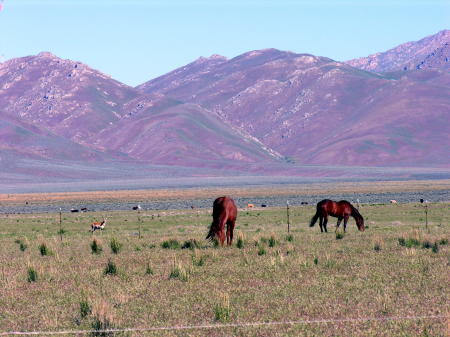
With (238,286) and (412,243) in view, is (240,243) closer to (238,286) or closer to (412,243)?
(412,243)

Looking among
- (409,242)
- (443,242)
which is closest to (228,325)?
(409,242)

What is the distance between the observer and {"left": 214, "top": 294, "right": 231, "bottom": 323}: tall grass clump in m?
15.0

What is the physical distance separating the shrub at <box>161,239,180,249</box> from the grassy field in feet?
0.18

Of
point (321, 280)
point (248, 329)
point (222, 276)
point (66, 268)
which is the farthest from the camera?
point (66, 268)

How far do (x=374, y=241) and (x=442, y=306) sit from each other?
450 inches

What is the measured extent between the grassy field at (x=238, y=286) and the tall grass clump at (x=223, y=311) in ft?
→ 0.08

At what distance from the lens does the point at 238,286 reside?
1864 centimetres

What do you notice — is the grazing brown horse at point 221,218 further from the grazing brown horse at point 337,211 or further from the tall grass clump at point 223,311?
the tall grass clump at point 223,311

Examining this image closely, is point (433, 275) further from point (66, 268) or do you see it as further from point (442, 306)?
point (66, 268)

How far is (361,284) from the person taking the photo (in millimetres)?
18062

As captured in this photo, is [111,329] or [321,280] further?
[321,280]

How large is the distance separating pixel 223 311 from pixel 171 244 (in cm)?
1399

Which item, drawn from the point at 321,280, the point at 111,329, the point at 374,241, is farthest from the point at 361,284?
the point at 374,241

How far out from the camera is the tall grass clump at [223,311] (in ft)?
49.1
